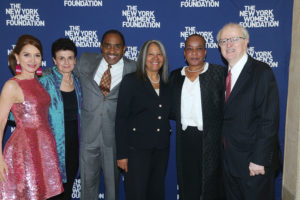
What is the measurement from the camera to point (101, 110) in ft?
8.77

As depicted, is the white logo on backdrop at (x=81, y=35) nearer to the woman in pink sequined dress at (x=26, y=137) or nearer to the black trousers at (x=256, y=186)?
the woman in pink sequined dress at (x=26, y=137)

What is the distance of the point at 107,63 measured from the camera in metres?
2.81

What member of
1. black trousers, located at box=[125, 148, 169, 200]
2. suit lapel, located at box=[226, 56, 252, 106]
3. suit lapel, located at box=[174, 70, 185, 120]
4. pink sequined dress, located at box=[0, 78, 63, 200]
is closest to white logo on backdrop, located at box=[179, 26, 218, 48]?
suit lapel, located at box=[174, 70, 185, 120]

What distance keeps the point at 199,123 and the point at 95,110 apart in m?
1.14

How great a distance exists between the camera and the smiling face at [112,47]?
2699 millimetres

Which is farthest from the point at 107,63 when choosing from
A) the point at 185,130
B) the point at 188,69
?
→ the point at 185,130

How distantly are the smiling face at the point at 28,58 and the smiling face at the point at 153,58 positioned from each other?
109cm

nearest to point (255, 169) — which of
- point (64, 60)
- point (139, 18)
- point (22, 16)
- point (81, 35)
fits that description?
point (64, 60)

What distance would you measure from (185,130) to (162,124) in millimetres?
271

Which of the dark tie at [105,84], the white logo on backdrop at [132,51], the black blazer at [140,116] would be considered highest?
the white logo on backdrop at [132,51]

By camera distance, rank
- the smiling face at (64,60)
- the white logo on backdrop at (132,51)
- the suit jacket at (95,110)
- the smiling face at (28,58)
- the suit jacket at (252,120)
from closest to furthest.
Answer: the suit jacket at (252,120) → the smiling face at (28,58) → the smiling face at (64,60) → the suit jacket at (95,110) → the white logo on backdrop at (132,51)

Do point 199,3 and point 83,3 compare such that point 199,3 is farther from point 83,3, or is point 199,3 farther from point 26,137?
point 26,137

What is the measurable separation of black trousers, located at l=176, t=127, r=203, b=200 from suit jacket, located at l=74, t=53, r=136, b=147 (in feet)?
2.54

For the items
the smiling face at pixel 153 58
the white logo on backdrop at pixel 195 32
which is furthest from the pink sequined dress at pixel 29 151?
the white logo on backdrop at pixel 195 32
